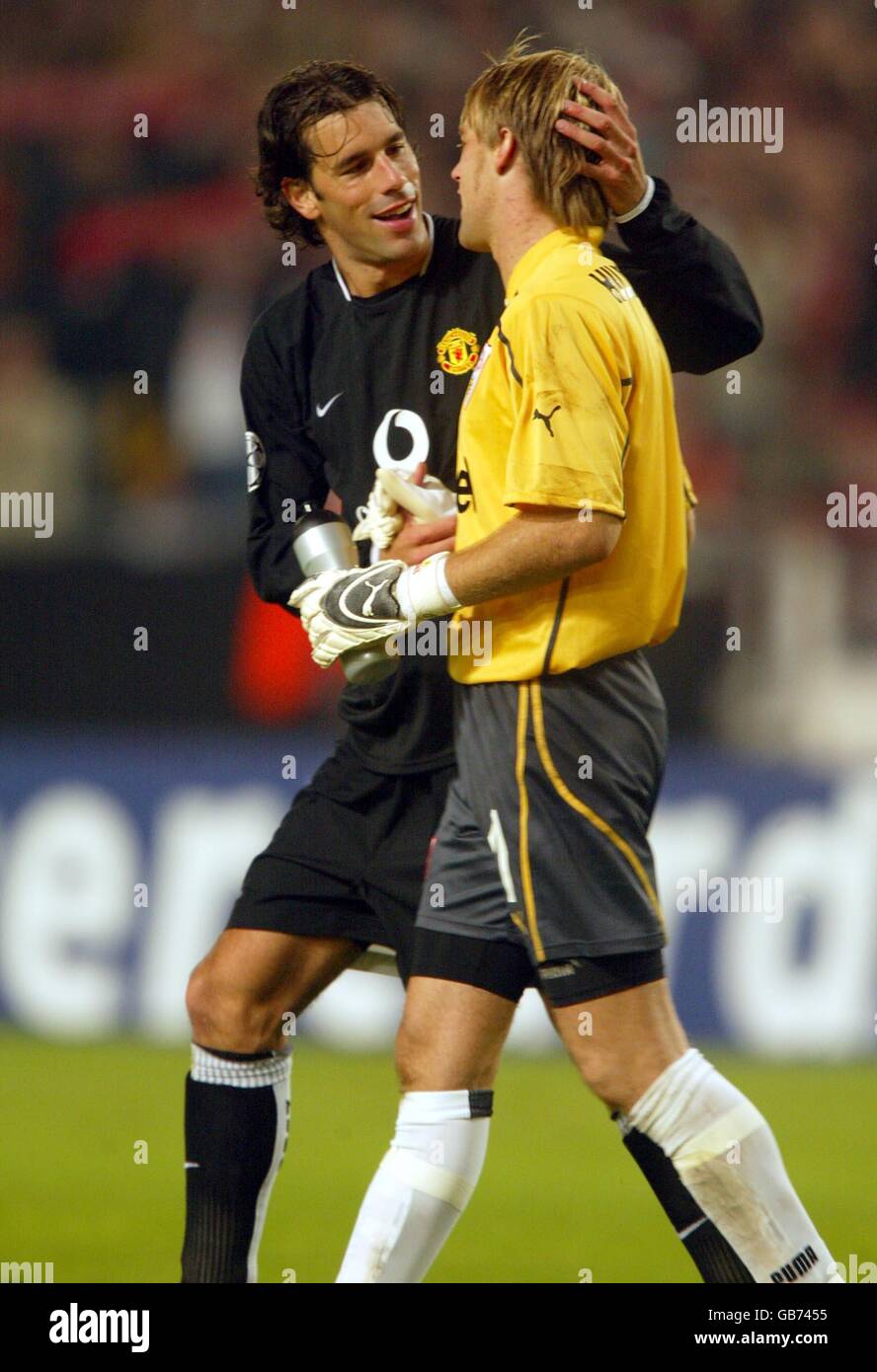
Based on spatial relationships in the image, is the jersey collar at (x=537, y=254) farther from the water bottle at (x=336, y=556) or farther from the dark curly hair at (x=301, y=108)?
the dark curly hair at (x=301, y=108)

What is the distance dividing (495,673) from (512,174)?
76 centimetres

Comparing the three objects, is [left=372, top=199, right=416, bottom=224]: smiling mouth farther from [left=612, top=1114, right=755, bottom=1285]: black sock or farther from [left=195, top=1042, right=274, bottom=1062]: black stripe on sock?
[left=612, top=1114, right=755, bottom=1285]: black sock

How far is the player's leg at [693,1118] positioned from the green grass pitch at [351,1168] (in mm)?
1166

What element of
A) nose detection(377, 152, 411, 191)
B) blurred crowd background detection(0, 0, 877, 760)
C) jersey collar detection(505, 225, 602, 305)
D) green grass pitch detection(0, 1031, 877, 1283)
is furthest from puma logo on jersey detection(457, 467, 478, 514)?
blurred crowd background detection(0, 0, 877, 760)

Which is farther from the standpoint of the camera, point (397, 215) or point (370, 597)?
point (397, 215)

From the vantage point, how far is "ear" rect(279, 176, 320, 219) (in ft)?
11.8

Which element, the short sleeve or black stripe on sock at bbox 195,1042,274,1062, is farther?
black stripe on sock at bbox 195,1042,274,1062

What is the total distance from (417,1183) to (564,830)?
60 cm

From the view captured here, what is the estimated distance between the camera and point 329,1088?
20.8ft

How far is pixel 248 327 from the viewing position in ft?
30.9

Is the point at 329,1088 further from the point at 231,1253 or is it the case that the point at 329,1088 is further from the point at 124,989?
the point at 231,1253

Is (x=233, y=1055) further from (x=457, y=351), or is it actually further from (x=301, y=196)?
(x=301, y=196)

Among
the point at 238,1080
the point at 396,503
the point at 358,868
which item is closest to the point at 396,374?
the point at 396,503

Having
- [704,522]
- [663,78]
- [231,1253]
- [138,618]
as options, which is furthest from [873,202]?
[231,1253]
